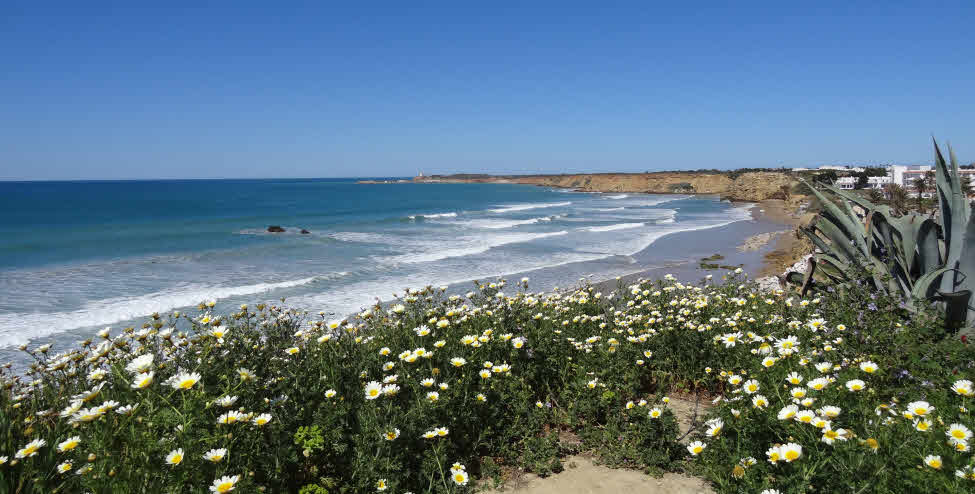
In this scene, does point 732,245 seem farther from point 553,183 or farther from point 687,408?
point 553,183

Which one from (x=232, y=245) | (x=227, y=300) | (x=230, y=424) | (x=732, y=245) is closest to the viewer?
(x=230, y=424)

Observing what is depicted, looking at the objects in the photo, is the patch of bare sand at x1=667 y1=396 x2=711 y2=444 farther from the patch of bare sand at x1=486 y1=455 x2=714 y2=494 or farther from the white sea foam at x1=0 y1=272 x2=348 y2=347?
the white sea foam at x1=0 y1=272 x2=348 y2=347

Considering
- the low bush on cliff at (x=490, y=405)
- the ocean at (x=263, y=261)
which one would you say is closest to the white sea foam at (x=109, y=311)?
the ocean at (x=263, y=261)

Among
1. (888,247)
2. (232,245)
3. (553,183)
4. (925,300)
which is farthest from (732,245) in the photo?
(553,183)

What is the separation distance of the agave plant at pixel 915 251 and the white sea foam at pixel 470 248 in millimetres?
15810

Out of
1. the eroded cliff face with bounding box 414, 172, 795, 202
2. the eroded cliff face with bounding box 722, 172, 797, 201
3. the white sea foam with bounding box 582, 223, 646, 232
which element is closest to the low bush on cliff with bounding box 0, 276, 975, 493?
the white sea foam with bounding box 582, 223, 646, 232

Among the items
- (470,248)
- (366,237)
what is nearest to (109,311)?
(470,248)

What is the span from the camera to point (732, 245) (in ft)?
78.6

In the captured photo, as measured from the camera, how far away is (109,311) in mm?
12430

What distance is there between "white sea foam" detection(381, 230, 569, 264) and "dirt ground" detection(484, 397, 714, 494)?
16.9m

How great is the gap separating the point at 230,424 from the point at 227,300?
12.8 meters

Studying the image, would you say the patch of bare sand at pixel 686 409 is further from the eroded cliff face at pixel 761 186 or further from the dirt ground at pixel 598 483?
the eroded cliff face at pixel 761 186

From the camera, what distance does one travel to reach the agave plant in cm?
455

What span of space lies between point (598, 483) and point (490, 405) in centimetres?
89
